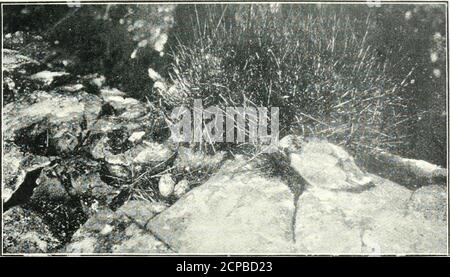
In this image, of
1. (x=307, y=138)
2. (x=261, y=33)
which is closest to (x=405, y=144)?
(x=307, y=138)

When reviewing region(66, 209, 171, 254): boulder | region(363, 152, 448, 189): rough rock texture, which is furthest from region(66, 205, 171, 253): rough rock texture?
region(363, 152, 448, 189): rough rock texture

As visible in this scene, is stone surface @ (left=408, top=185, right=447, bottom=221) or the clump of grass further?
the clump of grass

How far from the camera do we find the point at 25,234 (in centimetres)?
200

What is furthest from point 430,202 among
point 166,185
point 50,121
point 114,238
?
point 50,121

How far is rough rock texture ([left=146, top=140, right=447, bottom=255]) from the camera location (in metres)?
1.92

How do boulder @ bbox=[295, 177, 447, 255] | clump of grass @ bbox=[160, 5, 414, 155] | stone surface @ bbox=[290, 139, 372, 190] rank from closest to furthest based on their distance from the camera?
boulder @ bbox=[295, 177, 447, 255]
stone surface @ bbox=[290, 139, 372, 190]
clump of grass @ bbox=[160, 5, 414, 155]

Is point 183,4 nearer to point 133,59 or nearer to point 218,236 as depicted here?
point 133,59

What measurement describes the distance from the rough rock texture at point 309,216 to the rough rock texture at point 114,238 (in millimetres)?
58

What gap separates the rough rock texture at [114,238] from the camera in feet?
6.35

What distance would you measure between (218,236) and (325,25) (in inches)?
47.8

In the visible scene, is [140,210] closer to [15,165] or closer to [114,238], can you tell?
[114,238]
